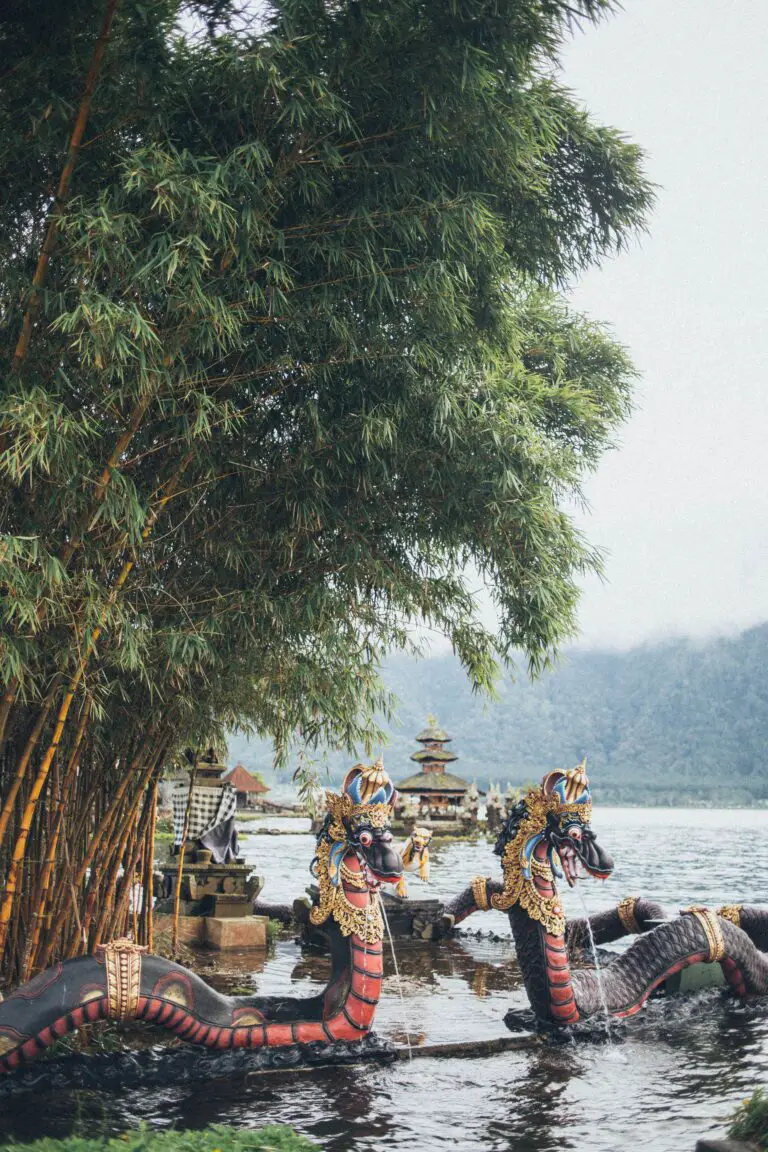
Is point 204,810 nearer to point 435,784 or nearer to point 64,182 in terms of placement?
point 64,182

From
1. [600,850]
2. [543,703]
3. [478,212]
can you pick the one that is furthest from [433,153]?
[543,703]

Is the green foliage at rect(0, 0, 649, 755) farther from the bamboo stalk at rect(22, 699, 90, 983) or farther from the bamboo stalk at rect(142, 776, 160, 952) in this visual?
the bamboo stalk at rect(142, 776, 160, 952)

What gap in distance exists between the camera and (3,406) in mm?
4668

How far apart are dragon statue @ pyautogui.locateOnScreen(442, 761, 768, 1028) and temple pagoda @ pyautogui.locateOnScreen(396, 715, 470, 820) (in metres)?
26.2

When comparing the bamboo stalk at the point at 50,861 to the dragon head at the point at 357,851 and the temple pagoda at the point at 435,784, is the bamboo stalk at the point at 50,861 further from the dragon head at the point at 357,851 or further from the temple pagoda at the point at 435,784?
the temple pagoda at the point at 435,784

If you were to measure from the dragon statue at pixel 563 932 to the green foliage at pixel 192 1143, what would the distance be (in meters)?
3.27

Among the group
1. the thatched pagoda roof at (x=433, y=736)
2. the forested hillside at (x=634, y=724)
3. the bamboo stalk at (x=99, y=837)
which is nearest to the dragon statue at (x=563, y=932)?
the bamboo stalk at (x=99, y=837)

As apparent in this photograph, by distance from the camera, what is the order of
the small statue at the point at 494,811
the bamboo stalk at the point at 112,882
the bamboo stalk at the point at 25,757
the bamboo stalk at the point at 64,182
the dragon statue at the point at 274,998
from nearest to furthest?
the bamboo stalk at the point at 64,182 → the dragon statue at the point at 274,998 → the bamboo stalk at the point at 25,757 → the bamboo stalk at the point at 112,882 → the small statue at the point at 494,811

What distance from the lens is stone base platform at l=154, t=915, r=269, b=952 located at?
9469 millimetres

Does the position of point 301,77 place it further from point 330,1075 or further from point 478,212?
point 330,1075

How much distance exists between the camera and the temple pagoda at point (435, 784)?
111ft

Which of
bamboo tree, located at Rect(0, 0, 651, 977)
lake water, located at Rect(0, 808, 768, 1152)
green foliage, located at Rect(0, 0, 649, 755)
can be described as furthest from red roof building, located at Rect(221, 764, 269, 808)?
green foliage, located at Rect(0, 0, 649, 755)

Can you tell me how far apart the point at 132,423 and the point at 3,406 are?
2.27ft

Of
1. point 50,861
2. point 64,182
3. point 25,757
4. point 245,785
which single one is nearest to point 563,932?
point 50,861
